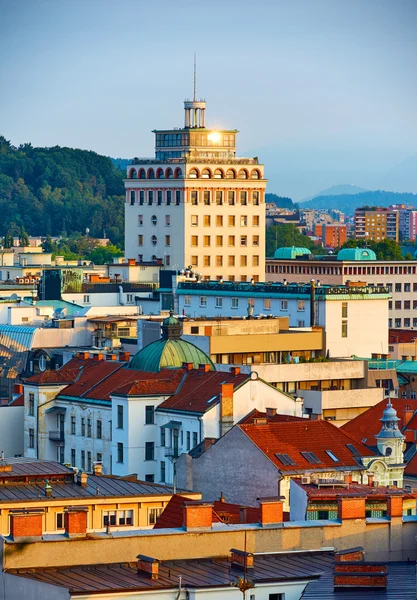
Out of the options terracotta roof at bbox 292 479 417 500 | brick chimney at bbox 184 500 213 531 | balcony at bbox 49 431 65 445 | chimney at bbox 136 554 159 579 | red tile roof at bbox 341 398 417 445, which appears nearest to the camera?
chimney at bbox 136 554 159 579

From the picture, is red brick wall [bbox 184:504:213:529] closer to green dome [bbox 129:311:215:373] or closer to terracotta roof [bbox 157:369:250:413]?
terracotta roof [bbox 157:369:250:413]

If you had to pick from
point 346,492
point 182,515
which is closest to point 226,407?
point 346,492

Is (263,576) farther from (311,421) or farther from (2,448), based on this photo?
(2,448)

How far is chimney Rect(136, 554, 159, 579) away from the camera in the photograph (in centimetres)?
4747

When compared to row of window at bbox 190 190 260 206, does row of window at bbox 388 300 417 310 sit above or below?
below

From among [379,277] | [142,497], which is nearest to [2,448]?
[142,497]

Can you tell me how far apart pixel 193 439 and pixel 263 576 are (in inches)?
1592

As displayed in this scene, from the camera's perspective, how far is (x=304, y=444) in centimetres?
8150

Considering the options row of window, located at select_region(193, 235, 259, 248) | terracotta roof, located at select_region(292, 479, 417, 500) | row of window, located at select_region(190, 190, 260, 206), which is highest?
row of window, located at select_region(190, 190, 260, 206)

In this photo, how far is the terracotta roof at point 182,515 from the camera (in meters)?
58.8

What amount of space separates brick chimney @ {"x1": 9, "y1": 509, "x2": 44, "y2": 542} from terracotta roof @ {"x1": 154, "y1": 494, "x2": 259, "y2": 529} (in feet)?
28.1

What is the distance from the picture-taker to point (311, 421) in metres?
83.9

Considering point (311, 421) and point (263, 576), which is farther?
point (311, 421)

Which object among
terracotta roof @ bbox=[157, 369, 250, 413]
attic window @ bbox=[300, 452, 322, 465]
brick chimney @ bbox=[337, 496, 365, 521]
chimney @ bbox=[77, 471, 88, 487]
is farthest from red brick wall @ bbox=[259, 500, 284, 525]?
terracotta roof @ bbox=[157, 369, 250, 413]
